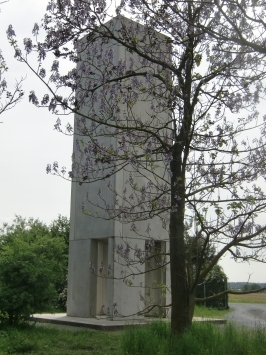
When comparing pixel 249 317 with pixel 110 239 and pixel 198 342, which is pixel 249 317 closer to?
pixel 110 239

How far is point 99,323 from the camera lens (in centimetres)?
1220

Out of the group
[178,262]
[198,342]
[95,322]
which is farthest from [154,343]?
[95,322]

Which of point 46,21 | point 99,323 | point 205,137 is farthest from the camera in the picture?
point 99,323

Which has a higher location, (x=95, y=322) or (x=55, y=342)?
(x=95, y=322)

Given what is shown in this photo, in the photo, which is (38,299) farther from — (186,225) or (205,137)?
(205,137)

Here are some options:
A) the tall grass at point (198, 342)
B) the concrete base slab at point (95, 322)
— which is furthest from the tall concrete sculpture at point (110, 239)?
the tall grass at point (198, 342)

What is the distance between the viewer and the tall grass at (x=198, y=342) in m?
6.85

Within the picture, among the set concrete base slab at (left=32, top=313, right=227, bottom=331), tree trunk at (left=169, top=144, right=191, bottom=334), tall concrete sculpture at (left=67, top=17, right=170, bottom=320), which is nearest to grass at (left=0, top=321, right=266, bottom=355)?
tree trunk at (left=169, top=144, right=191, bottom=334)

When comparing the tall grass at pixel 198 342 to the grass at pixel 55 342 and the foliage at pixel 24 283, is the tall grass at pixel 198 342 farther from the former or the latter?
the foliage at pixel 24 283

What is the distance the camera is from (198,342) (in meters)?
7.00

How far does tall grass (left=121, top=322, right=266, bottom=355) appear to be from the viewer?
270 inches

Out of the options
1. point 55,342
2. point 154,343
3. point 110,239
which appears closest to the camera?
point 154,343

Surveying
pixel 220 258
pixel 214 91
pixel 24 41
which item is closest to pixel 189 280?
pixel 220 258

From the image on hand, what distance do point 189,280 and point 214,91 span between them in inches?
119
